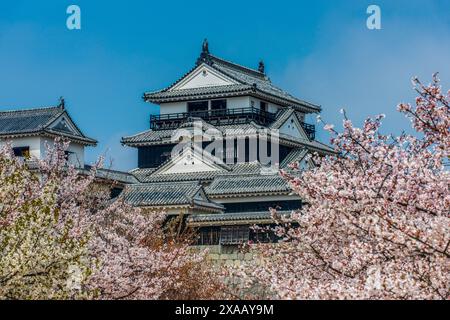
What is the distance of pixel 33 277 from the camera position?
11375mm

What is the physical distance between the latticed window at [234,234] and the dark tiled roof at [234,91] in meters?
17.8

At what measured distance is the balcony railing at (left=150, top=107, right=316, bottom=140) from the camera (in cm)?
5200

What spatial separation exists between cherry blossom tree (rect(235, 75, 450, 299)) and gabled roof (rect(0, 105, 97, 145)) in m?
36.1

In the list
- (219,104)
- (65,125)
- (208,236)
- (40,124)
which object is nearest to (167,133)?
(219,104)

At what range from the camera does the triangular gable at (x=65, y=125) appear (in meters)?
49.8

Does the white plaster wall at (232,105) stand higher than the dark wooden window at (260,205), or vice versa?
the white plaster wall at (232,105)

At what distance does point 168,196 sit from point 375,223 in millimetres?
29846

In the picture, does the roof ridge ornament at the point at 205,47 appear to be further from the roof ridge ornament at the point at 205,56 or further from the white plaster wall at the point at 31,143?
the white plaster wall at the point at 31,143

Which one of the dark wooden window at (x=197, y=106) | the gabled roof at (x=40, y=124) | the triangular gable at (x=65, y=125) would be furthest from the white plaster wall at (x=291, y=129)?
the triangular gable at (x=65, y=125)
